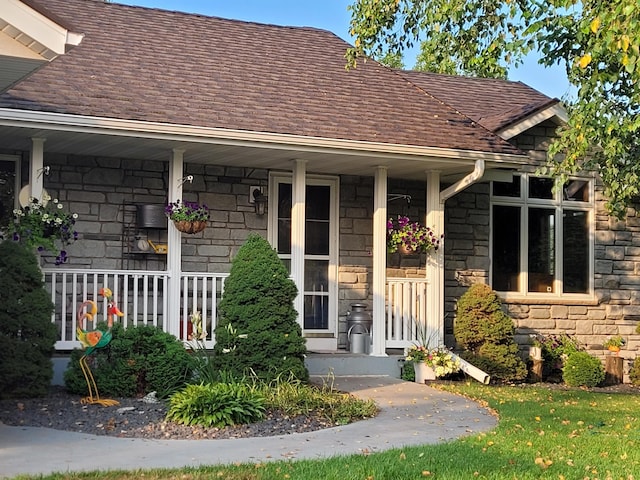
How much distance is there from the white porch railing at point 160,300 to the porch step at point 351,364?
277mm

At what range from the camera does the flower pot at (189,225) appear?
10281 millimetres

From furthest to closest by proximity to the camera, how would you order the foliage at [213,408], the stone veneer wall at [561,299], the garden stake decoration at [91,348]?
the stone veneer wall at [561,299]
the garden stake decoration at [91,348]
the foliage at [213,408]

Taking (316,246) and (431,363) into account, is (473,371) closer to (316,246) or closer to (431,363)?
(431,363)

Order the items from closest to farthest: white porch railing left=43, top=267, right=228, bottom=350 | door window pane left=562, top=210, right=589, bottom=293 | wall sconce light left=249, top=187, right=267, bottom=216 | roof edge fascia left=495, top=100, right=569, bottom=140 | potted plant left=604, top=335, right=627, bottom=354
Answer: white porch railing left=43, top=267, right=228, bottom=350 → wall sconce light left=249, top=187, right=267, bottom=216 → roof edge fascia left=495, top=100, right=569, bottom=140 → potted plant left=604, top=335, right=627, bottom=354 → door window pane left=562, top=210, right=589, bottom=293

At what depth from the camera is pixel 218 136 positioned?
9.88 m

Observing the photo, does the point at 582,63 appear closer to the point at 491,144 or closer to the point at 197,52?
the point at 491,144

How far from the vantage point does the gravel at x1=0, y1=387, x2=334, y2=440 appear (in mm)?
7312

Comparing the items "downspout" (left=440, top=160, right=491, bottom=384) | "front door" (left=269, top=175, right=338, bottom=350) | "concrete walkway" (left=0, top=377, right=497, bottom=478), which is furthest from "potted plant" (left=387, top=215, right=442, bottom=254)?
"concrete walkway" (left=0, top=377, right=497, bottom=478)

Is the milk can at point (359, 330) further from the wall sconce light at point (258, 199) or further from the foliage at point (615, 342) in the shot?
the foliage at point (615, 342)

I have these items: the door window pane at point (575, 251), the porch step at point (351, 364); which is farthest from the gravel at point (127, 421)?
the door window pane at point (575, 251)

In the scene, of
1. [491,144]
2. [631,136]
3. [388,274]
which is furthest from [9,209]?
[631,136]

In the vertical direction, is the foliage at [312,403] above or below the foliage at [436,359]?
below

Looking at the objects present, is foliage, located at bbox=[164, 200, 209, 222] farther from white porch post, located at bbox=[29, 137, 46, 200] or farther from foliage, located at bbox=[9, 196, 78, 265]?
white porch post, located at bbox=[29, 137, 46, 200]

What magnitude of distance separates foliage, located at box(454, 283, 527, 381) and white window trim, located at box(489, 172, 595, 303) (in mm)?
1279
